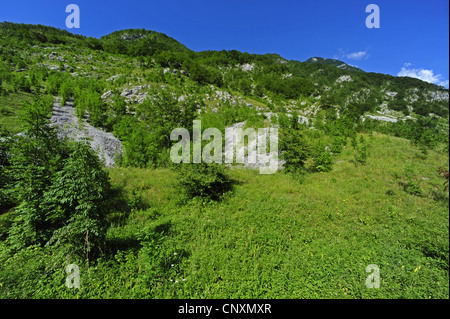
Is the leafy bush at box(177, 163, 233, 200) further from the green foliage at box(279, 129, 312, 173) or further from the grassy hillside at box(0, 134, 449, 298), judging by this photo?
the green foliage at box(279, 129, 312, 173)

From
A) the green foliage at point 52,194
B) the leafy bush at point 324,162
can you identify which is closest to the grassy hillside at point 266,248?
the green foliage at point 52,194

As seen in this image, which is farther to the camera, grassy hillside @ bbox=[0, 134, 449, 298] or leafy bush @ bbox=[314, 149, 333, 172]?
leafy bush @ bbox=[314, 149, 333, 172]

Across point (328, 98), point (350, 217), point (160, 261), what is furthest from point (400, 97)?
point (160, 261)

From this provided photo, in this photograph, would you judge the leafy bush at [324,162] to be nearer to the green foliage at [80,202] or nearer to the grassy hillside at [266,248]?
the grassy hillside at [266,248]

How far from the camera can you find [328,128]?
27.8 meters

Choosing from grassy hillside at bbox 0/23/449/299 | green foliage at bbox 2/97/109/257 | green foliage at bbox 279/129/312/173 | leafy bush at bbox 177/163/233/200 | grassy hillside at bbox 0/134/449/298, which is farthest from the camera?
green foliage at bbox 279/129/312/173

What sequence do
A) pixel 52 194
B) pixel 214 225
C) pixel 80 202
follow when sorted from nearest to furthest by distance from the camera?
pixel 80 202 < pixel 52 194 < pixel 214 225

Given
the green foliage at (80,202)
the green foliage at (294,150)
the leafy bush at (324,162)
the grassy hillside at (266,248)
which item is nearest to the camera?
the grassy hillside at (266,248)

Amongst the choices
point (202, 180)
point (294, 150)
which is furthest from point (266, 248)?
point (294, 150)

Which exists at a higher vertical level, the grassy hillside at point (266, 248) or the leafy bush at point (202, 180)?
the leafy bush at point (202, 180)

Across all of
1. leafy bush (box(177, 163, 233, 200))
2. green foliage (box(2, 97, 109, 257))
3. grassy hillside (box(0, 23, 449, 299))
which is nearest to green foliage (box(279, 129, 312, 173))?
grassy hillside (box(0, 23, 449, 299))

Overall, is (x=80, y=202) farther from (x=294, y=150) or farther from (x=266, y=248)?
(x=294, y=150)

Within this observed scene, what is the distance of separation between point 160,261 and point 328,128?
31.6 m

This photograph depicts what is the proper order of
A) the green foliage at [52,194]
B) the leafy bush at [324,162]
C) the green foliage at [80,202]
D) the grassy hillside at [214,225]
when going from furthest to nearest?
the leafy bush at [324,162] → the green foliage at [52,194] → the green foliage at [80,202] → the grassy hillside at [214,225]
